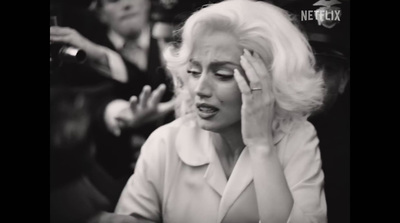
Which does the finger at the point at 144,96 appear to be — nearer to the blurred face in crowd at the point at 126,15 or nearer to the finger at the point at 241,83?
Result: the blurred face in crowd at the point at 126,15

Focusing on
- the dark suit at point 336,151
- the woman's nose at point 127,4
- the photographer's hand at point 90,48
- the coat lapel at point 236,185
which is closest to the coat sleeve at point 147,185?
the coat lapel at point 236,185

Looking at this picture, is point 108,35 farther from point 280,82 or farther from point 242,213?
point 242,213

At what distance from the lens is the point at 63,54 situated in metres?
3.49

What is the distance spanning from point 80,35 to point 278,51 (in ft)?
3.88

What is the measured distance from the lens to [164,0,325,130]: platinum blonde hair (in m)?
3.13

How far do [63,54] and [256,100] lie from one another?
1.21 meters

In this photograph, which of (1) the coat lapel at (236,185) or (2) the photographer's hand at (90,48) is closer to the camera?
(1) the coat lapel at (236,185)

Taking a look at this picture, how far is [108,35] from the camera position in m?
3.42

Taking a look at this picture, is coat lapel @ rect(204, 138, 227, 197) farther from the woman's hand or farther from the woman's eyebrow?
the woman's eyebrow

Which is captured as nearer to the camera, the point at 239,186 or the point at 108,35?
the point at 239,186

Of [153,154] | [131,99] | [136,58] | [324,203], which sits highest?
[136,58]

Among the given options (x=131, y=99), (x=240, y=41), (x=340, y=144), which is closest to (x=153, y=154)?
(x=131, y=99)

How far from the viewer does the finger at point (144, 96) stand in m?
3.38

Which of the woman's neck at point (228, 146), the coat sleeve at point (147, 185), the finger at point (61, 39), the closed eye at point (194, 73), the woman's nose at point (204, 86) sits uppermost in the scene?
the finger at point (61, 39)
